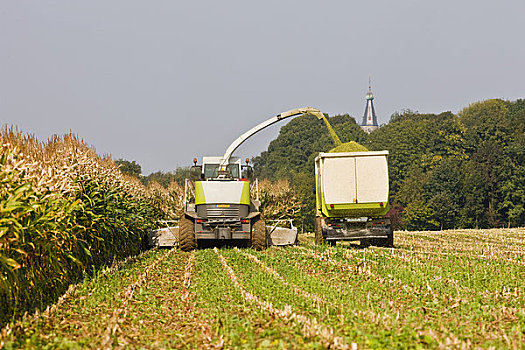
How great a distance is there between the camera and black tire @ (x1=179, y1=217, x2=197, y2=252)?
59.9ft

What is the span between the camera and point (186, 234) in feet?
59.9

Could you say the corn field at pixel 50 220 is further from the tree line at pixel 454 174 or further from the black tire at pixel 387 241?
the tree line at pixel 454 174

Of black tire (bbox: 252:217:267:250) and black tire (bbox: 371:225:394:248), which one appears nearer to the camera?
black tire (bbox: 252:217:267:250)

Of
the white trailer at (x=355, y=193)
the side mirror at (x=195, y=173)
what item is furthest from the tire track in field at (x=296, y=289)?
the side mirror at (x=195, y=173)

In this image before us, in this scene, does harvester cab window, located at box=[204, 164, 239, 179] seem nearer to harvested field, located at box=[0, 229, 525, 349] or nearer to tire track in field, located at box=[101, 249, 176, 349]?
harvested field, located at box=[0, 229, 525, 349]

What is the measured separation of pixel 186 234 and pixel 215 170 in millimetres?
3200

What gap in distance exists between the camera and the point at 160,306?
8.77m

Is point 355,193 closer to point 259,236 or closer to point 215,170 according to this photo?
point 259,236

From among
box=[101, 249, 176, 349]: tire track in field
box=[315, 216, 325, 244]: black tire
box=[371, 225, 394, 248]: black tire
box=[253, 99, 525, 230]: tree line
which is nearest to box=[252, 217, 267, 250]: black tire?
box=[315, 216, 325, 244]: black tire

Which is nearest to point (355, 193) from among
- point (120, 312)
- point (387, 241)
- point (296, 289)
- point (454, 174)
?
point (387, 241)

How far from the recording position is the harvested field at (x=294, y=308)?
21.2 feet

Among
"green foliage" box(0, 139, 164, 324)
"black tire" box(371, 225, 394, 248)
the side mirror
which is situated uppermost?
the side mirror

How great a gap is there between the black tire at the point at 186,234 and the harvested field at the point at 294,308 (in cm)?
497

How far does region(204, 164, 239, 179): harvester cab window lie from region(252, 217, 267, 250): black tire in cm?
237
